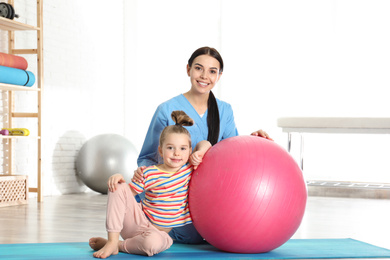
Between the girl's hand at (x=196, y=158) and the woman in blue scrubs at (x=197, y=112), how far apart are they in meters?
0.33

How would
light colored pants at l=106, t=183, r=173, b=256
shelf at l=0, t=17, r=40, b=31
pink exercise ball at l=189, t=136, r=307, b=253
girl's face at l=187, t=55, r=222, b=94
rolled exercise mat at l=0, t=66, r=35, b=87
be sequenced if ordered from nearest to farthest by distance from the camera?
pink exercise ball at l=189, t=136, r=307, b=253
light colored pants at l=106, t=183, r=173, b=256
girl's face at l=187, t=55, r=222, b=94
rolled exercise mat at l=0, t=66, r=35, b=87
shelf at l=0, t=17, r=40, b=31

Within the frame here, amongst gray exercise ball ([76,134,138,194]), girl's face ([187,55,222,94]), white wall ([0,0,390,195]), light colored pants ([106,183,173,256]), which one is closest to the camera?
light colored pants ([106,183,173,256])

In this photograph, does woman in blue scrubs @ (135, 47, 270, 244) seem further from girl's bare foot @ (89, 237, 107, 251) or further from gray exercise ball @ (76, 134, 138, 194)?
gray exercise ball @ (76, 134, 138, 194)

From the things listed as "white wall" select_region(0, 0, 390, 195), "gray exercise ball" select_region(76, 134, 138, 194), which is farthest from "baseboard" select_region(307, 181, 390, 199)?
"gray exercise ball" select_region(76, 134, 138, 194)

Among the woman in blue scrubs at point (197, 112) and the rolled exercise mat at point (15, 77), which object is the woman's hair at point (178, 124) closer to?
the woman in blue scrubs at point (197, 112)

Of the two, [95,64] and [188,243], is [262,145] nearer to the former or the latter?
[188,243]

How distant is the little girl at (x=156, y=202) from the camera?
6.97ft

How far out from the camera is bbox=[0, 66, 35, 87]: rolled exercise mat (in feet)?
12.5

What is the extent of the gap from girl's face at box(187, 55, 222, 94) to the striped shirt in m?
0.43

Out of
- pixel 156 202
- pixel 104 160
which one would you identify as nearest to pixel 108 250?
pixel 156 202

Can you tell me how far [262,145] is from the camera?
2.13 m

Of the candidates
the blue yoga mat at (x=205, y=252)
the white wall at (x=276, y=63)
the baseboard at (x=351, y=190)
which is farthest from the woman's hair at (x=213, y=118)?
the white wall at (x=276, y=63)

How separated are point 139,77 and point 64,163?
66.6 inches

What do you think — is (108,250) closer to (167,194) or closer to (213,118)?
(167,194)
